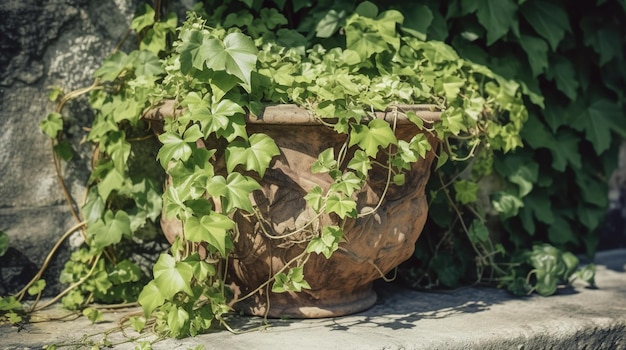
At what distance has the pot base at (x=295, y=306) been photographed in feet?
7.03

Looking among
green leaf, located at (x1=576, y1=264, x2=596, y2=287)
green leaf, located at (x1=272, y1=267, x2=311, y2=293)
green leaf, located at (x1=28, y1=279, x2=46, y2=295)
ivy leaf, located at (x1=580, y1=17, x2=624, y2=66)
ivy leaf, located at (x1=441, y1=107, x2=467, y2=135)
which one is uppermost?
ivy leaf, located at (x1=580, y1=17, x2=624, y2=66)

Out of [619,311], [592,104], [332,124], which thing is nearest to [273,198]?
[332,124]

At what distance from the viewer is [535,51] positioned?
2672 millimetres

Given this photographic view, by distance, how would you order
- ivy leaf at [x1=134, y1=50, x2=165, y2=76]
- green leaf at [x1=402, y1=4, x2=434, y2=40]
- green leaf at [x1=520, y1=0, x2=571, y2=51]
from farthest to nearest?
green leaf at [x1=520, y1=0, x2=571, y2=51] → green leaf at [x1=402, y1=4, x2=434, y2=40] → ivy leaf at [x1=134, y1=50, x2=165, y2=76]

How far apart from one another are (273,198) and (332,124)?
242 millimetres

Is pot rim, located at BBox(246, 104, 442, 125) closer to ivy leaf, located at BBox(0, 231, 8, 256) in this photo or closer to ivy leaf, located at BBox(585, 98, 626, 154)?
ivy leaf, located at BBox(0, 231, 8, 256)

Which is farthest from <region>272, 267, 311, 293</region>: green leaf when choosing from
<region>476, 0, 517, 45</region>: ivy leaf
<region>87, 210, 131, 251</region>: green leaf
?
<region>476, 0, 517, 45</region>: ivy leaf

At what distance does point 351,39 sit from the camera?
229 centimetres

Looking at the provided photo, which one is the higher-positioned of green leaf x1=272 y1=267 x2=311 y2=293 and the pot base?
green leaf x1=272 y1=267 x2=311 y2=293

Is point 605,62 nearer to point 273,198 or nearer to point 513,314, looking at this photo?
point 513,314

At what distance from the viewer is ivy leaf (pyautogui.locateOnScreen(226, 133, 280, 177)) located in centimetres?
191

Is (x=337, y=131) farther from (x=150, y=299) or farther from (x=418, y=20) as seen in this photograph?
(x=418, y=20)

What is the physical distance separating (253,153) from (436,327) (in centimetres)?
67

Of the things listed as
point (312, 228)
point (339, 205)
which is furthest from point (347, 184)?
point (312, 228)
